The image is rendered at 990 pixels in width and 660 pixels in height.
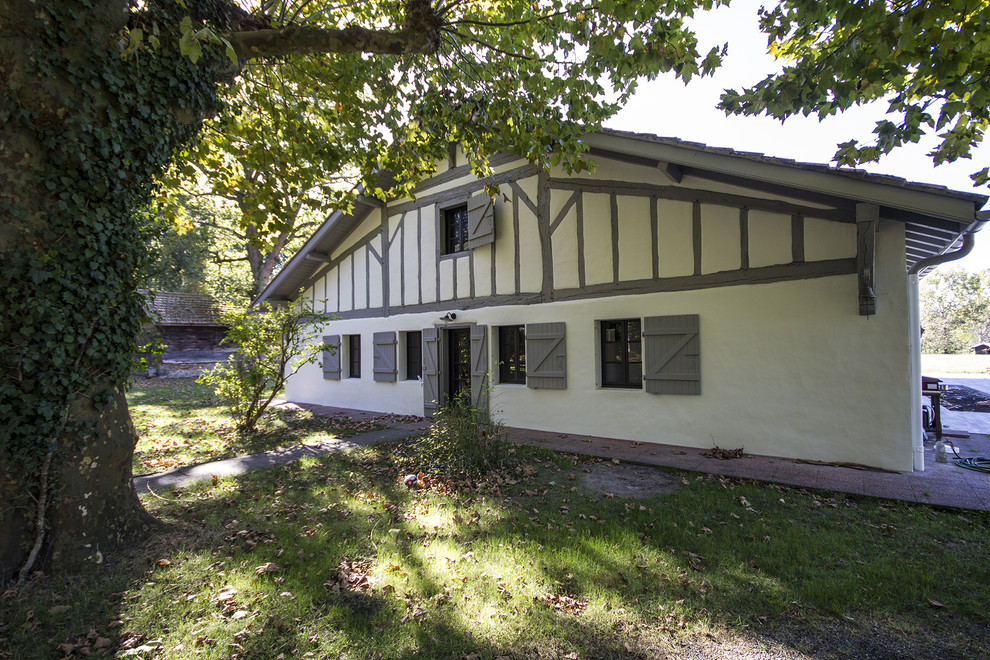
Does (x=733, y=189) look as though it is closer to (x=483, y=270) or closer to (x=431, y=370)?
(x=483, y=270)

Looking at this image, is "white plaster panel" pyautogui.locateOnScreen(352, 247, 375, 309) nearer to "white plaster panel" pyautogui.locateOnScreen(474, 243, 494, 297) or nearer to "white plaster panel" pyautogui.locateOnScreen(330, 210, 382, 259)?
"white plaster panel" pyautogui.locateOnScreen(330, 210, 382, 259)

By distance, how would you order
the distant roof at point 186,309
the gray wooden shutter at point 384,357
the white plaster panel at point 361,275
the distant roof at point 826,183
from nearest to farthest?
the distant roof at point 826,183
the gray wooden shutter at point 384,357
the white plaster panel at point 361,275
the distant roof at point 186,309

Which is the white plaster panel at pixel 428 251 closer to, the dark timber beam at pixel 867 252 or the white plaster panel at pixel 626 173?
the white plaster panel at pixel 626 173

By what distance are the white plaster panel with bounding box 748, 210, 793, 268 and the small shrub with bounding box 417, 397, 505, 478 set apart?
14.3ft

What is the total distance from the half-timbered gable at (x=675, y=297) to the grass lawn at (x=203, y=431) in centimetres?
223

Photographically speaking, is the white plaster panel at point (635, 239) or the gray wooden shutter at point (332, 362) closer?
the white plaster panel at point (635, 239)

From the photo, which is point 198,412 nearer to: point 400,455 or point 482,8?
point 400,455

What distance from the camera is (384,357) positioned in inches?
434

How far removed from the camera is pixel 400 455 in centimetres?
655

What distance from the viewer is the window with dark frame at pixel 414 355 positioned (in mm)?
10742

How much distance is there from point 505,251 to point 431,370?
3107 mm

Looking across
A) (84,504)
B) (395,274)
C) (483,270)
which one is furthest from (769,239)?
(395,274)

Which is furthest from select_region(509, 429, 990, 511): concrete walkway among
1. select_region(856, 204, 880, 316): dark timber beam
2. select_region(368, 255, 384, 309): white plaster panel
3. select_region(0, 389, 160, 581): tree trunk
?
select_region(368, 255, 384, 309): white plaster panel

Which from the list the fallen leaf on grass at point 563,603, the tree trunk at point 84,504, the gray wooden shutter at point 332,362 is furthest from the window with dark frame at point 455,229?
the fallen leaf on grass at point 563,603
